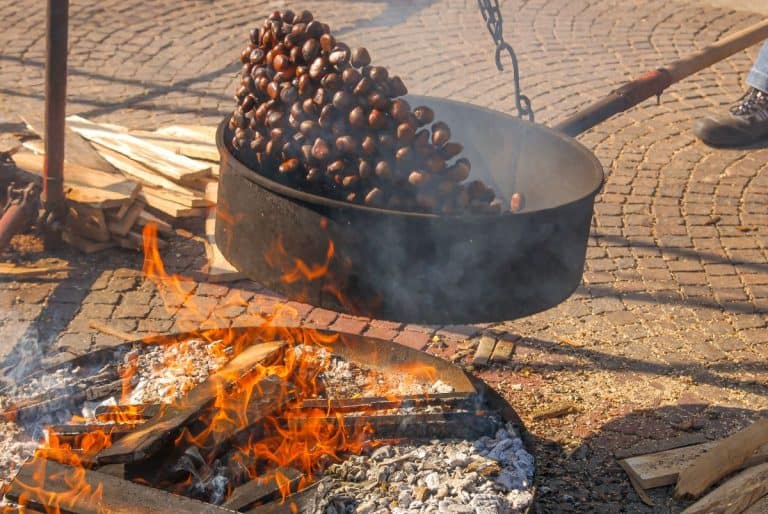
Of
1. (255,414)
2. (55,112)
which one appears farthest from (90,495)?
(55,112)

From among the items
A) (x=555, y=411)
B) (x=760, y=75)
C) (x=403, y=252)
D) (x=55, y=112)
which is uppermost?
Answer: (x=403, y=252)

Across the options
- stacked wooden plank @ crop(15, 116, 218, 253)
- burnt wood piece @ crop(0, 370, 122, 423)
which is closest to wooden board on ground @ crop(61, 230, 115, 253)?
stacked wooden plank @ crop(15, 116, 218, 253)

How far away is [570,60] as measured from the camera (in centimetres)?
972

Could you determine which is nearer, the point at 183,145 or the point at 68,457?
the point at 68,457

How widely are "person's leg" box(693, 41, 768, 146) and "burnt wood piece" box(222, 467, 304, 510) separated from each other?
5.95 m

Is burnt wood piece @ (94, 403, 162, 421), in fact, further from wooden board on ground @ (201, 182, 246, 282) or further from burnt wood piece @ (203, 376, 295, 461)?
wooden board on ground @ (201, 182, 246, 282)

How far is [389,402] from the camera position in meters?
3.76

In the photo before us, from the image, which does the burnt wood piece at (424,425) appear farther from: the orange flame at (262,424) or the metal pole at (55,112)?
the metal pole at (55,112)

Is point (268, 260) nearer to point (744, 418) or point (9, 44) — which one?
point (744, 418)

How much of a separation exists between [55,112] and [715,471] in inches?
157

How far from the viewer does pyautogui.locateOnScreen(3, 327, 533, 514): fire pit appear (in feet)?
10.4

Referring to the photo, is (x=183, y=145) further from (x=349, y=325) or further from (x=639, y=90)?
(x=639, y=90)

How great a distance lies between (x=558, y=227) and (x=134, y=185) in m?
3.70

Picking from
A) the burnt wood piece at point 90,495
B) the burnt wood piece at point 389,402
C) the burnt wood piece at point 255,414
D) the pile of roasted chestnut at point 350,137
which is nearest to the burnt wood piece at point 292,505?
the burnt wood piece at point 90,495
